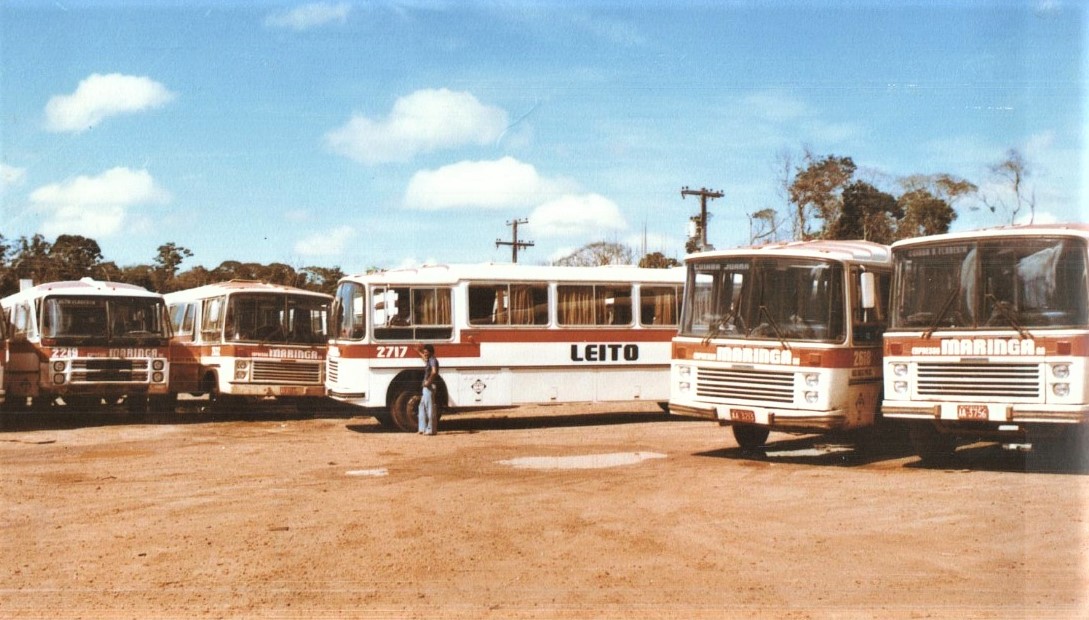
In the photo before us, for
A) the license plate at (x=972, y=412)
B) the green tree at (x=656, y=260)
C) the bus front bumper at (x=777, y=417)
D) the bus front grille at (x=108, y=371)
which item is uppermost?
the green tree at (x=656, y=260)

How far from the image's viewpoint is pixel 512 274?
19.3m

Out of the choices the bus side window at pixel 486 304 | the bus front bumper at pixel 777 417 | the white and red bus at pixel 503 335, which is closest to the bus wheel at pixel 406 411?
the white and red bus at pixel 503 335

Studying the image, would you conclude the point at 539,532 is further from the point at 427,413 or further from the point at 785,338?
the point at 427,413

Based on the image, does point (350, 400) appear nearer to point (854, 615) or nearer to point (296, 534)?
point (296, 534)

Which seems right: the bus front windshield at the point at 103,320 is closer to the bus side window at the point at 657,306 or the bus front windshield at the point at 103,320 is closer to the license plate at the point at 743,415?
the bus side window at the point at 657,306

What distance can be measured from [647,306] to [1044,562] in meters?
12.6

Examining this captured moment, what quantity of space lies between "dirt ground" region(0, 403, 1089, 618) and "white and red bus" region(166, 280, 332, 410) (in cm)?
545

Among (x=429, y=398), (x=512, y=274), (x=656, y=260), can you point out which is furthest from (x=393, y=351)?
(x=656, y=260)

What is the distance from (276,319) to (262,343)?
2.07 ft

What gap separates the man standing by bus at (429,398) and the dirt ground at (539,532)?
1921 millimetres

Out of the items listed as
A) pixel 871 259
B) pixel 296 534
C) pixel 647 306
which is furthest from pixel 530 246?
pixel 296 534

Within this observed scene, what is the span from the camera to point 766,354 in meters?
13.2

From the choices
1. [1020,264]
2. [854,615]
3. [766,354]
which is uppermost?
[1020,264]

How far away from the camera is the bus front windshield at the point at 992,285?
11.6 meters
